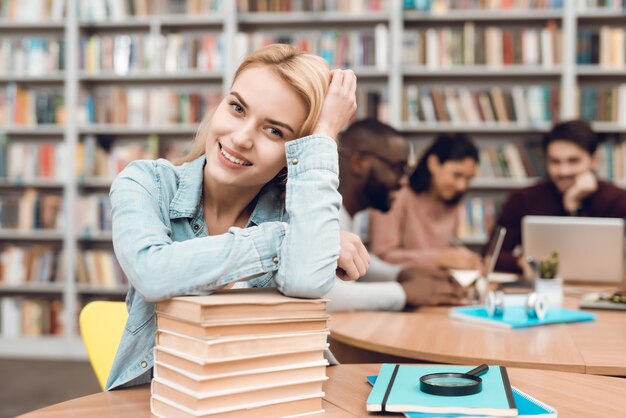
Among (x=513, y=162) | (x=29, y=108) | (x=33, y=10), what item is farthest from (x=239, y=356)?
(x=33, y=10)

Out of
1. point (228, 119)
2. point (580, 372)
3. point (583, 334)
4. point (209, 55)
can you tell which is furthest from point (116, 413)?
point (209, 55)

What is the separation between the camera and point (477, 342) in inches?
57.3

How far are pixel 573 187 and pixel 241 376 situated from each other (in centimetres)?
282

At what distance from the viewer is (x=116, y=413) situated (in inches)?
36.9

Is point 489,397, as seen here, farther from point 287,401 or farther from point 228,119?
point 228,119

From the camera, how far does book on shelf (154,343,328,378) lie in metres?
0.84

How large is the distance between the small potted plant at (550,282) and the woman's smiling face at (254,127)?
1.15 metres

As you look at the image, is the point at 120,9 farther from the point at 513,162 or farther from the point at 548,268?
the point at 548,268

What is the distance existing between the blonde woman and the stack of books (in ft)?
0.18

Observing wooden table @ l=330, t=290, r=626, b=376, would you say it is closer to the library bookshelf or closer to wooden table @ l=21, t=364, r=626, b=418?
wooden table @ l=21, t=364, r=626, b=418

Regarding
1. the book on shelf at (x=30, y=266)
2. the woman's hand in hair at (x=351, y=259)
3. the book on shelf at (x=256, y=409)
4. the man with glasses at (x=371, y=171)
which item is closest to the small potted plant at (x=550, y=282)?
the man with glasses at (x=371, y=171)

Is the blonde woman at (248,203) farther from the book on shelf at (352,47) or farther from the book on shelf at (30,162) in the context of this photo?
the book on shelf at (30,162)

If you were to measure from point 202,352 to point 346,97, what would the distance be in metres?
0.52

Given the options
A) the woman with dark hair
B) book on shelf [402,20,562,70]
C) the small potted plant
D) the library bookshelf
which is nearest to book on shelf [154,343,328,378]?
the small potted plant
